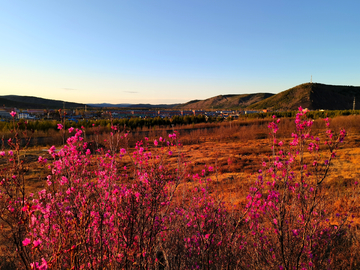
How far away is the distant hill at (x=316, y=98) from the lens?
78.8 metres

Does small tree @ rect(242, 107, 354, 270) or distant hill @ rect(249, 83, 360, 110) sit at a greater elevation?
distant hill @ rect(249, 83, 360, 110)

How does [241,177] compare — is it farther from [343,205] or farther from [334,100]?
[334,100]

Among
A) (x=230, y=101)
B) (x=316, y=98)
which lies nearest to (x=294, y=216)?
(x=316, y=98)

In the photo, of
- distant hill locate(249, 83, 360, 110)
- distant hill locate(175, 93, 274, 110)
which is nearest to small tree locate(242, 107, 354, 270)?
distant hill locate(249, 83, 360, 110)

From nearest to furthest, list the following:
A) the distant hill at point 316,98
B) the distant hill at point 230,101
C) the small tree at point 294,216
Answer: the small tree at point 294,216 → the distant hill at point 316,98 → the distant hill at point 230,101

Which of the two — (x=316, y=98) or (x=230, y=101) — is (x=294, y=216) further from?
(x=230, y=101)

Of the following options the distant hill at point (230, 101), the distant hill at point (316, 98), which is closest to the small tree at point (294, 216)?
the distant hill at point (316, 98)

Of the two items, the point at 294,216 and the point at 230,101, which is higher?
the point at 230,101

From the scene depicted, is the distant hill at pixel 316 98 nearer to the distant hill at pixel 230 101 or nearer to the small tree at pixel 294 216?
the distant hill at pixel 230 101

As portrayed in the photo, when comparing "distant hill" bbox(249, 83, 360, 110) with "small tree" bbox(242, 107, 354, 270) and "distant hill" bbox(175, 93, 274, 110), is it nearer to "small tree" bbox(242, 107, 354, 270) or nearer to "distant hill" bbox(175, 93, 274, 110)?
"distant hill" bbox(175, 93, 274, 110)

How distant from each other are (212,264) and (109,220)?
1.39m

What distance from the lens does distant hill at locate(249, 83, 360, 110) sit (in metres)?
78.8

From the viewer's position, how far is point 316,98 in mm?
81125

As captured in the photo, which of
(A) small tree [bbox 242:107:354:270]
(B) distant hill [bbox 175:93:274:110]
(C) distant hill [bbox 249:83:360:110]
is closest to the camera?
(A) small tree [bbox 242:107:354:270]
